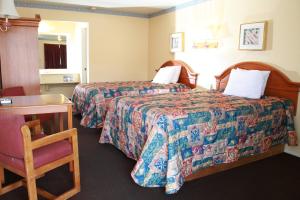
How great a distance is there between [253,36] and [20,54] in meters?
3.23

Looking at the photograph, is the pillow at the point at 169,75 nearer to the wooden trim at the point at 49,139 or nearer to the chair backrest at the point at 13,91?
the chair backrest at the point at 13,91

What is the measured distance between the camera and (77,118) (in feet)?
16.0

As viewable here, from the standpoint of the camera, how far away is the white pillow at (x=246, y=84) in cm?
330

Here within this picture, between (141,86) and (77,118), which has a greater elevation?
(141,86)

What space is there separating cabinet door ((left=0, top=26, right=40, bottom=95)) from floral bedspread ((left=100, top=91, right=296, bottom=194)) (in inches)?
44.7

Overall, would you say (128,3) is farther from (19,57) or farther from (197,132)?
(197,132)

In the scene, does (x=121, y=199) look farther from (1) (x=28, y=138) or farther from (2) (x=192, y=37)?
→ (2) (x=192, y=37)

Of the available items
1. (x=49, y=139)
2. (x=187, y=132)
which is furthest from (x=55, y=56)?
(x=187, y=132)

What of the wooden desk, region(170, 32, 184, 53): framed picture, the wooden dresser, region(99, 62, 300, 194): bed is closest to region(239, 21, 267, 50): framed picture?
region(99, 62, 300, 194): bed

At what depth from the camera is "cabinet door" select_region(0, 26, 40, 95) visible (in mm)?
3012

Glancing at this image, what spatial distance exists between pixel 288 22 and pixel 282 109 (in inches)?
45.6

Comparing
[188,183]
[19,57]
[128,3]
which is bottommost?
[188,183]

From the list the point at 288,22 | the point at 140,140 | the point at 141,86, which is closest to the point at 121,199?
the point at 140,140

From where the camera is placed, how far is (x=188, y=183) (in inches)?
95.7
